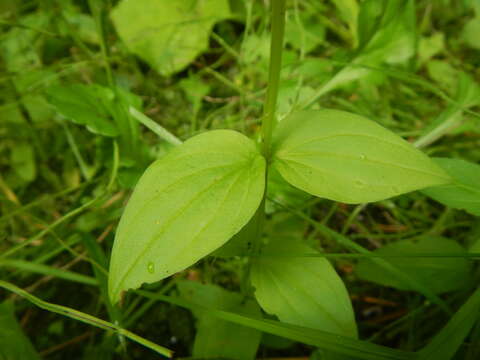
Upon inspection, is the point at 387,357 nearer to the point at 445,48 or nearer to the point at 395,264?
the point at 395,264

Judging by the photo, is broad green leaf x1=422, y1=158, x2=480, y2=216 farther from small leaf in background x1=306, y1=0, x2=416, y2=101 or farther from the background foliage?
small leaf in background x1=306, y1=0, x2=416, y2=101

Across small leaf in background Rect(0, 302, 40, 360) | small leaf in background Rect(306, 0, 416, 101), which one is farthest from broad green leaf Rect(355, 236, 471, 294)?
small leaf in background Rect(0, 302, 40, 360)

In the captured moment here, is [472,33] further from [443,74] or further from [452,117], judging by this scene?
[452,117]

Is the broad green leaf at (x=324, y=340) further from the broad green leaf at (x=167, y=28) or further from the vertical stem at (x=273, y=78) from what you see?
the broad green leaf at (x=167, y=28)

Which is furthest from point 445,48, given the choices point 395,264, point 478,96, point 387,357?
point 387,357

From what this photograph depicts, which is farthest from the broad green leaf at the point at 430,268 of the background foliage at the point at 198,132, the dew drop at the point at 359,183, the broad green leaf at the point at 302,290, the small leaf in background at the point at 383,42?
the small leaf in background at the point at 383,42
